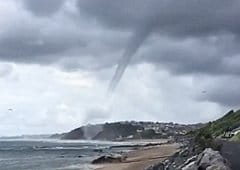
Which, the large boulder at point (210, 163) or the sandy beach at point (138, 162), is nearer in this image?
the large boulder at point (210, 163)

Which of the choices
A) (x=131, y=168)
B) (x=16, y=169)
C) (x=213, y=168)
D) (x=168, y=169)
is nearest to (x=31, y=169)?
(x=16, y=169)

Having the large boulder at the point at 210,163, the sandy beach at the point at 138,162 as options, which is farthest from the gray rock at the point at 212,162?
the sandy beach at the point at 138,162

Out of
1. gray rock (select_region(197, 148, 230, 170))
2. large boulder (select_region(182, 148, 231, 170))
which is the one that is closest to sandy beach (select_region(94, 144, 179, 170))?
large boulder (select_region(182, 148, 231, 170))

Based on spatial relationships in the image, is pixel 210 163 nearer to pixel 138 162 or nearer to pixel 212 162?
pixel 212 162

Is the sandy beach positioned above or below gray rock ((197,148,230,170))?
above

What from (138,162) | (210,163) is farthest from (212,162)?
(138,162)

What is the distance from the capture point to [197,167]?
37.7 metres

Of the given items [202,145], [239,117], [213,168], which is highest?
[239,117]

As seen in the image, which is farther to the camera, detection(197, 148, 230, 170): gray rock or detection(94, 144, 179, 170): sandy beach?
detection(94, 144, 179, 170): sandy beach

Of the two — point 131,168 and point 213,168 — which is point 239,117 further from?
point 213,168

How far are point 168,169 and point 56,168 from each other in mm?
38938

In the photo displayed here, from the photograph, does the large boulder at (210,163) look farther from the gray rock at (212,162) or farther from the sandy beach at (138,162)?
the sandy beach at (138,162)

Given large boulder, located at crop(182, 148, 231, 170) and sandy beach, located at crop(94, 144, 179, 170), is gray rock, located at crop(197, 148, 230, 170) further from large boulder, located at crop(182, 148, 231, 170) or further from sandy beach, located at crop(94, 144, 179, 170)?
sandy beach, located at crop(94, 144, 179, 170)

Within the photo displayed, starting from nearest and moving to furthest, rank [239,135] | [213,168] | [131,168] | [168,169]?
[213,168] → [168,169] → [131,168] → [239,135]
